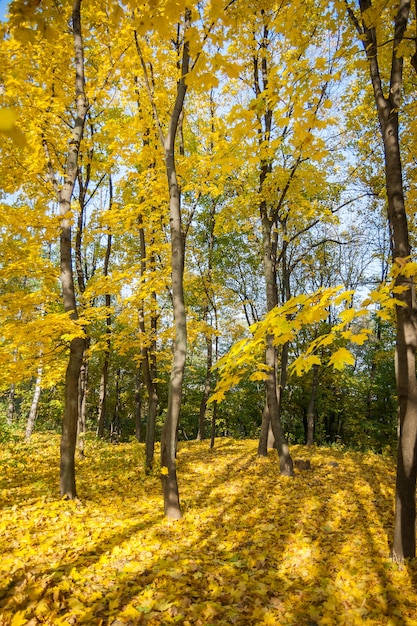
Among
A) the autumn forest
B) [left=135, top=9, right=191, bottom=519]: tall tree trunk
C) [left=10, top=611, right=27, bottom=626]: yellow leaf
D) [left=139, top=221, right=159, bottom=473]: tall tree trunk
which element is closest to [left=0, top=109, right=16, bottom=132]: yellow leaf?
the autumn forest

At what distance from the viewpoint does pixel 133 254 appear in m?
15.1

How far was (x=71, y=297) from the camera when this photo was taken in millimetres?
6656

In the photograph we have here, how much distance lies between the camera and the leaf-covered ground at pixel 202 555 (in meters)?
3.14

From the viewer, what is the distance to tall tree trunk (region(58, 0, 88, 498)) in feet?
20.4

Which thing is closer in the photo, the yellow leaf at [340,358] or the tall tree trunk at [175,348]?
the yellow leaf at [340,358]

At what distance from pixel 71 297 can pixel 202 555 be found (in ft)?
15.7

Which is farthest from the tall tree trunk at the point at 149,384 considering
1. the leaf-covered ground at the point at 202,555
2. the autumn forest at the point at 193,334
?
the leaf-covered ground at the point at 202,555

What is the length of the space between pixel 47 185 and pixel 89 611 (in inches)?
279

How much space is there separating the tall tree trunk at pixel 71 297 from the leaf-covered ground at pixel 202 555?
0.55m

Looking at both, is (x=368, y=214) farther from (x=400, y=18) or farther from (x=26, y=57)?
(x=26, y=57)

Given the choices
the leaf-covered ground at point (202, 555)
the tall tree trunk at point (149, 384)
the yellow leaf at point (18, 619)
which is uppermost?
the tall tree trunk at point (149, 384)

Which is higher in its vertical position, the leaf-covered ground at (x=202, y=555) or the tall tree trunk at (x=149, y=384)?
the tall tree trunk at (x=149, y=384)

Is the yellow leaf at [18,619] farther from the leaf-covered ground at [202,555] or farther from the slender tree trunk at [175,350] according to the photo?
the slender tree trunk at [175,350]

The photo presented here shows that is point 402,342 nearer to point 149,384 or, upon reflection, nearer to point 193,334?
point 149,384
